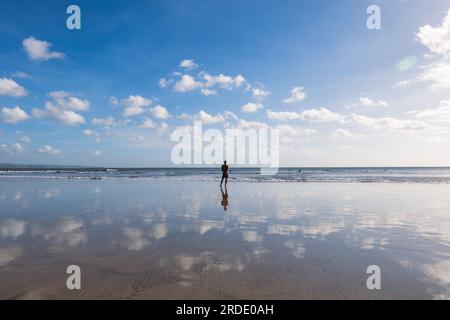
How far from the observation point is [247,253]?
6.38 m

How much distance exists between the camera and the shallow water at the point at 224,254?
459 centimetres

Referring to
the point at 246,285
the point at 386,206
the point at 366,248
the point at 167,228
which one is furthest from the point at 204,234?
the point at 386,206

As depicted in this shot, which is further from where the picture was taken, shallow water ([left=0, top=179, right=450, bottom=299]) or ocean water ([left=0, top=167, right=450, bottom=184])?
ocean water ([left=0, top=167, right=450, bottom=184])

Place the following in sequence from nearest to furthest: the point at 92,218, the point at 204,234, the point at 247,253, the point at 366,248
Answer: the point at 247,253 < the point at 366,248 < the point at 204,234 < the point at 92,218

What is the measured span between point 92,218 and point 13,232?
2458 millimetres

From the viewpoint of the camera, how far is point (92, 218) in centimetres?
1030

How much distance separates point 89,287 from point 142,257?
4.92ft

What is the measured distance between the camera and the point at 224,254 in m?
6.27

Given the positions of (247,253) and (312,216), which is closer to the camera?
(247,253)

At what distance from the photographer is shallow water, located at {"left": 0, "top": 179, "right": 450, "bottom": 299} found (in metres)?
4.59

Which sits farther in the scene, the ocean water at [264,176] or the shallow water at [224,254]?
the ocean water at [264,176]

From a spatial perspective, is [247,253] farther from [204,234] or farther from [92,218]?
[92,218]
